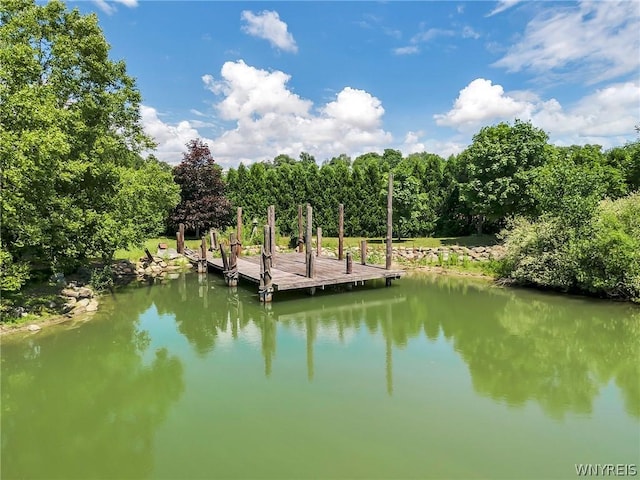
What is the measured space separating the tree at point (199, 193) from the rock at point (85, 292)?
11.0 meters

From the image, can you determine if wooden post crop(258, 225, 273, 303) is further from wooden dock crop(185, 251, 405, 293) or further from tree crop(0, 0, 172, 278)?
tree crop(0, 0, 172, 278)

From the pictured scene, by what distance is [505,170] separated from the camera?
20281 millimetres

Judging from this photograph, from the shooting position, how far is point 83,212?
1255 centimetres

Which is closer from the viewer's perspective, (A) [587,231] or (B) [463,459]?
(B) [463,459]

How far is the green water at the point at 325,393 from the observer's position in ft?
17.7

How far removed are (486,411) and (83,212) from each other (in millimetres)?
11660

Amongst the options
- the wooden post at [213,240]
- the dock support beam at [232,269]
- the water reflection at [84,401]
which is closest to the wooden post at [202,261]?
the wooden post at [213,240]

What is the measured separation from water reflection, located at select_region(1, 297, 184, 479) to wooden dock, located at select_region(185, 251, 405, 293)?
461cm

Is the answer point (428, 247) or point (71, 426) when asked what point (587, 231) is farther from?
point (71, 426)

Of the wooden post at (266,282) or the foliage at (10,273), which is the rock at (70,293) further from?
the wooden post at (266,282)

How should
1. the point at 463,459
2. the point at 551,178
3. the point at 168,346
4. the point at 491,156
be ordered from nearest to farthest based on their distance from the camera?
the point at 463,459 < the point at 168,346 < the point at 551,178 < the point at 491,156

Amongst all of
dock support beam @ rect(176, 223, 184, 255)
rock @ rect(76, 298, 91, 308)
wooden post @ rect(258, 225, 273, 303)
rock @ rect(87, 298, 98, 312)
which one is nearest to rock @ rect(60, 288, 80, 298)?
rock @ rect(76, 298, 91, 308)

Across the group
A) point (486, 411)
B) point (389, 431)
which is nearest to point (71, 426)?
point (389, 431)

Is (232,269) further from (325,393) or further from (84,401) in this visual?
(325,393)
